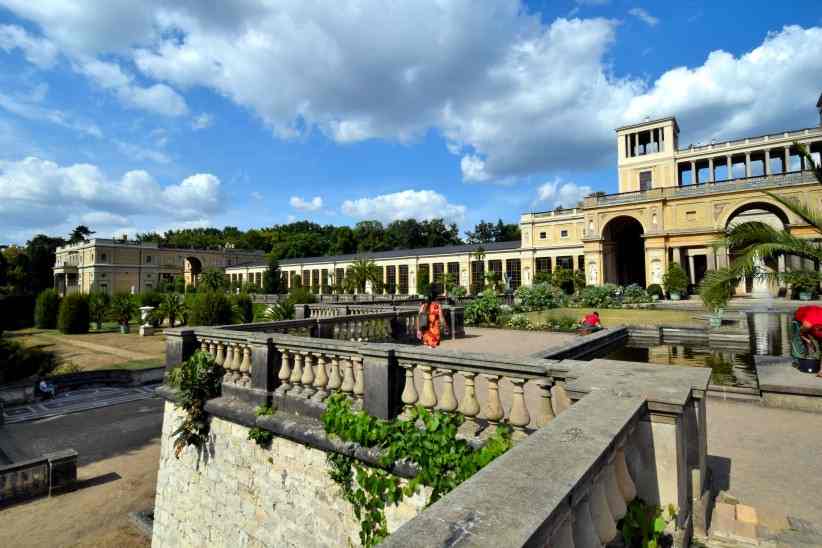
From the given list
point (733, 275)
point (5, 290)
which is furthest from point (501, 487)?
point (5, 290)

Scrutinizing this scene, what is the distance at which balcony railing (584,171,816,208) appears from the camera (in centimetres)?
3247

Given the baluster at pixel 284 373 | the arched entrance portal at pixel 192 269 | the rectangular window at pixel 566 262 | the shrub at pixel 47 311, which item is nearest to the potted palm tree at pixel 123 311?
the shrub at pixel 47 311

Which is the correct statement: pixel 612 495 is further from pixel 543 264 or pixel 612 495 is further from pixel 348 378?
pixel 543 264

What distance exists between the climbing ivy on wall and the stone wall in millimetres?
159

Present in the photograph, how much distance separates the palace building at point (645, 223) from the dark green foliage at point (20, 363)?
3890 cm

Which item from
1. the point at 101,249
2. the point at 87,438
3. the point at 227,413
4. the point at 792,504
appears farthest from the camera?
the point at 101,249

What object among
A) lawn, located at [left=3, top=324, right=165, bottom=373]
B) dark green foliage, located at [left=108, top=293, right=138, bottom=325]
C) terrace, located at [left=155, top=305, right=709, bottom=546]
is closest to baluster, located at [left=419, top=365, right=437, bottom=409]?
terrace, located at [left=155, top=305, right=709, bottom=546]

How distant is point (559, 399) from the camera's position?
3529mm

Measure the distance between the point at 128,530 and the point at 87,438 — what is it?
6.58m

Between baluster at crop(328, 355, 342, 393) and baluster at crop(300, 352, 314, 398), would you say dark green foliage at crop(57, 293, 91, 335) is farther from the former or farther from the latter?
baluster at crop(328, 355, 342, 393)

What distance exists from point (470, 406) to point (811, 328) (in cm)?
771

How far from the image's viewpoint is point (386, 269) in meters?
60.2

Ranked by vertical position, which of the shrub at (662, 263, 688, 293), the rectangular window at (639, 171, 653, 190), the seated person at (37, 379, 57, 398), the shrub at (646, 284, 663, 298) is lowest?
the seated person at (37, 379, 57, 398)

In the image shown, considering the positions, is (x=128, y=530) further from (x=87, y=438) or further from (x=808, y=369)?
(x=808, y=369)
